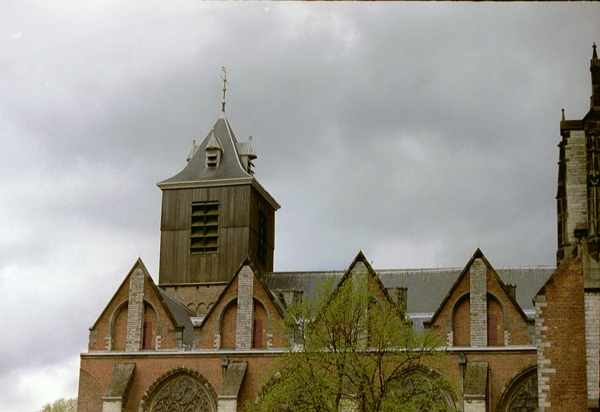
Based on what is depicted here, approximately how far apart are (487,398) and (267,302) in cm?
991

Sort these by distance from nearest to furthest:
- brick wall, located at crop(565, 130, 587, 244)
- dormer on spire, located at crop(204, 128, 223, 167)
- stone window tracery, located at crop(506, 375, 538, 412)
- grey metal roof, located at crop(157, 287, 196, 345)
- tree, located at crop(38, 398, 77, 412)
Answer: brick wall, located at crop(565, 130, 587, 244)
stone window tracery, located at crop(506, 375, 538, 412)
grey metal roof, located at crop(157, 287, 196, 345)
dormer on spire, located at crop(204, 128, 223, 167)
tree, located at crop(38, 398, 77, 412)

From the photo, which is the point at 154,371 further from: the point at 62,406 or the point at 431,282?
the point at 62,406

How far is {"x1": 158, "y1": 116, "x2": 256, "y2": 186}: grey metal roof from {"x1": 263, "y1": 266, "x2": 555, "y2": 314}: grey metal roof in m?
6.68

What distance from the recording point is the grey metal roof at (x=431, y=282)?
140 feet

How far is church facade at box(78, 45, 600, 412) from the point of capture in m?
37.3

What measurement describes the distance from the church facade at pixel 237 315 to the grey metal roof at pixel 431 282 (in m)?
→ 0.06

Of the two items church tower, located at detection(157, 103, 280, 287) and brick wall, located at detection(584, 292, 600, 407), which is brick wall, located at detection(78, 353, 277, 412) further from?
brick wall, located at detection(584, 292, 600, 407)

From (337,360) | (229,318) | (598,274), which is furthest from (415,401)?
(229,318)

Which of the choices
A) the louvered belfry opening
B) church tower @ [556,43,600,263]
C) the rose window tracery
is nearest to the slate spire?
church tower @ [556,43,600,263]

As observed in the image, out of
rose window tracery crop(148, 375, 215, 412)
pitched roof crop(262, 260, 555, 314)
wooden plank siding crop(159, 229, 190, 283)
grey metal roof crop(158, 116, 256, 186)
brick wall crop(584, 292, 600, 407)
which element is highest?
grey metal roof crop(158, 116, 256, 186)

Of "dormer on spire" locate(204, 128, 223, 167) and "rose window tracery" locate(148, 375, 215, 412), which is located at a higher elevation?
"dormer on spire" locate(204, 128, 223, 167)

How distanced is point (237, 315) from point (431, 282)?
9509 mm

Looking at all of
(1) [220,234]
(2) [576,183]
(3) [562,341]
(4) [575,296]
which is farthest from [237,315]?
(2) [576,183]

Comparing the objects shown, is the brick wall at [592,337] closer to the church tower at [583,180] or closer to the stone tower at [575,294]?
the stone tower at [575,294]
